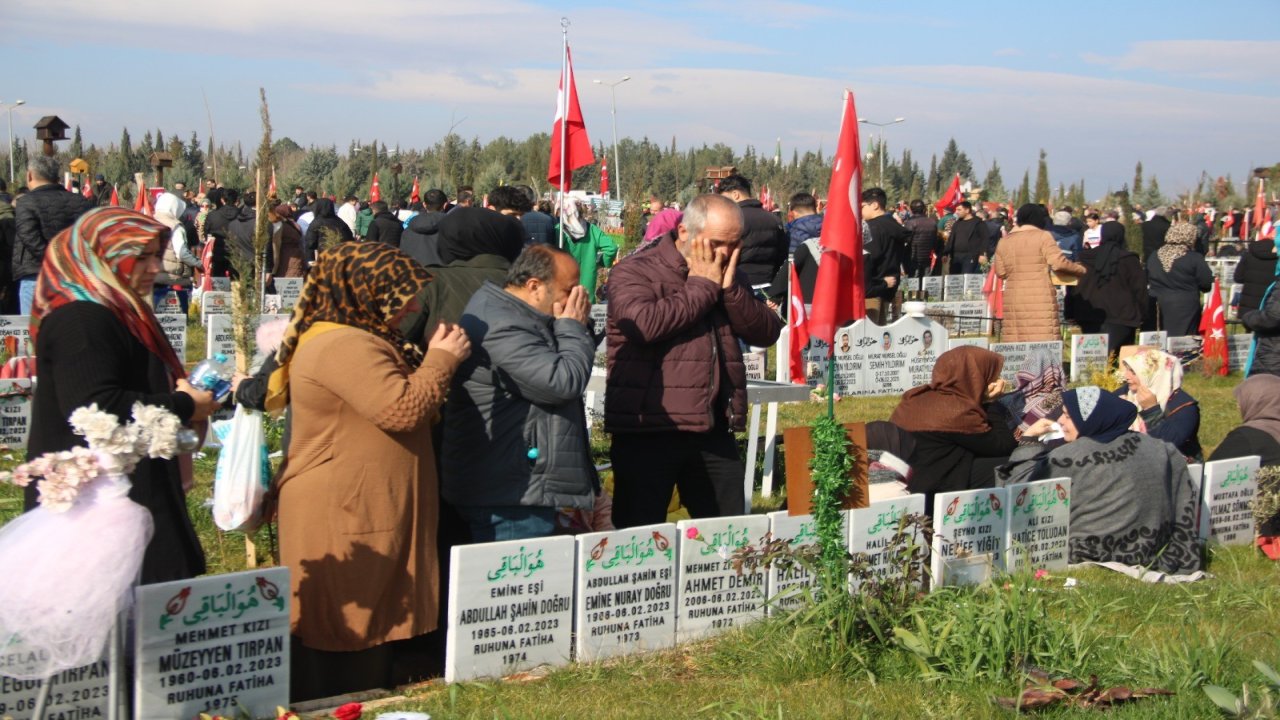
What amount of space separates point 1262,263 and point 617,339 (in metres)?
10.9

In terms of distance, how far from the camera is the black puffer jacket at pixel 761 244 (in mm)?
10320

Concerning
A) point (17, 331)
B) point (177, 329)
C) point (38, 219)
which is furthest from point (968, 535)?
point (38, 219)

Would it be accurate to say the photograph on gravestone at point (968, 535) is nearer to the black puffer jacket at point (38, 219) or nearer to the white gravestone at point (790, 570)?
the white gravestone at point (790, 570)

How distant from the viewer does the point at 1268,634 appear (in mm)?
6168

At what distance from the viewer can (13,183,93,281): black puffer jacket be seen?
1109cm

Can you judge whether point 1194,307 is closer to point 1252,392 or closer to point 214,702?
point 1252,392

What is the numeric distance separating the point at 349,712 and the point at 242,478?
3.58ft

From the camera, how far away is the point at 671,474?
6078mm

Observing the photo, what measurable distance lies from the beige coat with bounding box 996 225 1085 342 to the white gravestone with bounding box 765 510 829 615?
26.7 ft

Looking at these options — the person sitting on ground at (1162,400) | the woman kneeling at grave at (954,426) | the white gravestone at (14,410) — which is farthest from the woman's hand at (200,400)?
the person sitting on ground at (1162,400)

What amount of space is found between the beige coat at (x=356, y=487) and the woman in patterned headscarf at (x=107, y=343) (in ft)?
1.31

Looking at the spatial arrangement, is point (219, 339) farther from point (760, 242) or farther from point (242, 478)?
point (242, 478)

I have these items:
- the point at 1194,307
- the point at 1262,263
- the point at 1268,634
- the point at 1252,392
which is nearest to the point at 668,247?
the point at 1268,634

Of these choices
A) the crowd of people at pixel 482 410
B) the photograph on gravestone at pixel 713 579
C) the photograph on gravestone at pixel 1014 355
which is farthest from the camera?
the photograph on gravestone at pixel 1014 355
